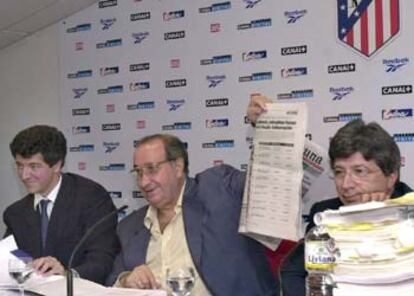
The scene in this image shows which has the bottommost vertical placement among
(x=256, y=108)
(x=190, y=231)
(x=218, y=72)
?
(x=190, y=231)

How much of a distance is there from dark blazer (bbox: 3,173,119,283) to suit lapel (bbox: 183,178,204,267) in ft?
1.29

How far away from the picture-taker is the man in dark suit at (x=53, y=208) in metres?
2.70

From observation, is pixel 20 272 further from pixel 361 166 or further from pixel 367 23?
pixel 367 23

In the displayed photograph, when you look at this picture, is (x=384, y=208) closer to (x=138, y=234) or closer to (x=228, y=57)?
(x=138, y=234)

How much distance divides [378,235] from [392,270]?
83 millimetres

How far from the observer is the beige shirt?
2.35 metres

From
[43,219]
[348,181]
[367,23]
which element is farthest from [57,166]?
[367,23]

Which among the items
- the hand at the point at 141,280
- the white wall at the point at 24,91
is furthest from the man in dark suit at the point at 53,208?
the white wall at the point at 24,91

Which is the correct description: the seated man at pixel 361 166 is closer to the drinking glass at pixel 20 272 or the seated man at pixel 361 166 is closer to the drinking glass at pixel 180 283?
the drinking glass at pixel 180 283

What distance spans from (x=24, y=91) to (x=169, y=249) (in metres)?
2.84

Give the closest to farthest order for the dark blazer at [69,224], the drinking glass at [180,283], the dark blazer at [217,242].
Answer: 1. the drinking glass at [180,283]
2. the dark blazer at [217,242]
3. the dark blazer at [69,224]

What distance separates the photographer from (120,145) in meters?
4.24

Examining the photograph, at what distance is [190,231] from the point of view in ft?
7.86

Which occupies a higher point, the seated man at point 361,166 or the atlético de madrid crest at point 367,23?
the atlético de madrid crest at point 367,23
